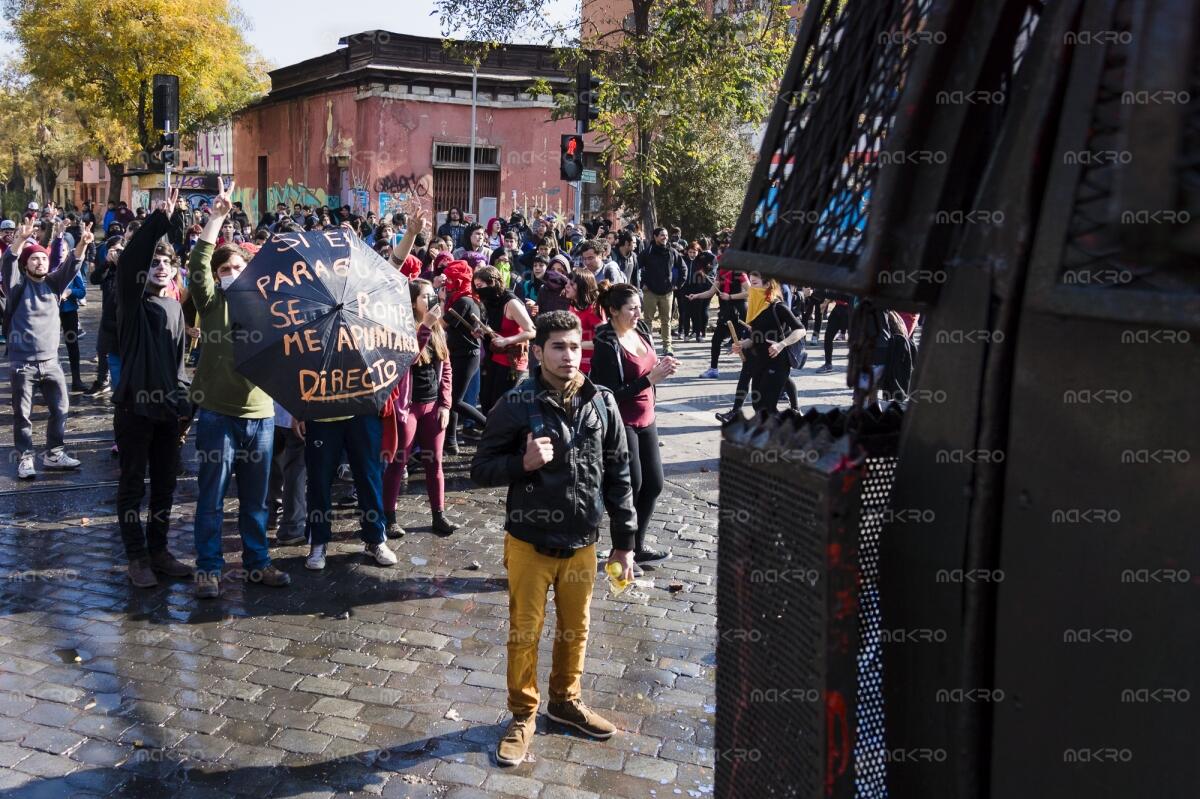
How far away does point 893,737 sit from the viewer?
2078mm

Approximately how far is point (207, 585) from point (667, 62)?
1640 cm

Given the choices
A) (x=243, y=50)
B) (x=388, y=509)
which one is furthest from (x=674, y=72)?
(x=243, y=50)

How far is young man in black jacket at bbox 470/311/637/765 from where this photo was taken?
15.0ft

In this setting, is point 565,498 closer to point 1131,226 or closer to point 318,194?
point 1131,226

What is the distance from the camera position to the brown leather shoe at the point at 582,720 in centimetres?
480

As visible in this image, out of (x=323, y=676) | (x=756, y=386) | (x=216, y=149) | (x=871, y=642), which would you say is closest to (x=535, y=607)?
(x=323, y=676)

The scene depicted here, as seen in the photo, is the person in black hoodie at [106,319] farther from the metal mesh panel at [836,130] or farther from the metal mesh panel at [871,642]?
the metal mesh panel at [871,642]

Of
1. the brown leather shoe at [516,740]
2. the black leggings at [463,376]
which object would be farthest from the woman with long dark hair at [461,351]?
the brown leather shoe at [516,740]

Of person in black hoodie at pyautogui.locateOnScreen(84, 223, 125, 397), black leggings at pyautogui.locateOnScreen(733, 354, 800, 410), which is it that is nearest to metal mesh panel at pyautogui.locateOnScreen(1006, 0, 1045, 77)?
black leggings at pyautogui.locateOnScreen(733, 354, 800, 410)

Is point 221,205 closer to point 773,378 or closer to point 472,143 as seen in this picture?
point 773,378

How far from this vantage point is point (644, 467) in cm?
706

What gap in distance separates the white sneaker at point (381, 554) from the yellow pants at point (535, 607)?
260 cm

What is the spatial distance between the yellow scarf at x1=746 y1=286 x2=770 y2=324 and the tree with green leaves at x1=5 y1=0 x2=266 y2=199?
30426 mm

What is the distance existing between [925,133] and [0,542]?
729 cm
